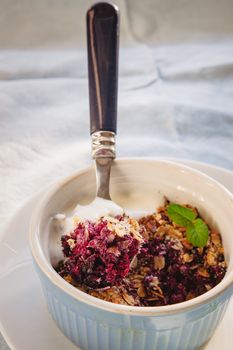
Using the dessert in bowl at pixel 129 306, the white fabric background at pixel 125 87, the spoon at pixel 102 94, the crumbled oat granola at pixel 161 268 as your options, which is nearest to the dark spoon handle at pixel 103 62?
the spoon at pixel 102 94

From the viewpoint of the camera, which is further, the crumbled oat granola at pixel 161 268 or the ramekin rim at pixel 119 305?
the crumbled oat granola at pixel 161 268

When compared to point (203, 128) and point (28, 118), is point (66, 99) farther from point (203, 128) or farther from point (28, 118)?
point (203, 128)

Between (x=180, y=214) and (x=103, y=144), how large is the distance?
0.66ft

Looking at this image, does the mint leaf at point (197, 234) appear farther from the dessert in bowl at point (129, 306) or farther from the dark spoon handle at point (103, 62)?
the dark spoon handle at point (103, 62)

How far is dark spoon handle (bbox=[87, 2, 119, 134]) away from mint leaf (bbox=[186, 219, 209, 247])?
0.25m

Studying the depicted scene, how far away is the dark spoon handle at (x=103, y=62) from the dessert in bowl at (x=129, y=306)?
0.10 meters

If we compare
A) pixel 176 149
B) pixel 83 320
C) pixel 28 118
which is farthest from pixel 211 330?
pixel 28 118

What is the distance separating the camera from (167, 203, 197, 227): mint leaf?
3.26 ft

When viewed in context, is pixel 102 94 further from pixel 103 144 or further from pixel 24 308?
pixel 24 308

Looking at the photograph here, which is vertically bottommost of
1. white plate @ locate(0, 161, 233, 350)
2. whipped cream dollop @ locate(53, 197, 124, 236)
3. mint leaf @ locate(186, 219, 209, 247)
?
white plate @ locate(0, 161, 233, 350)

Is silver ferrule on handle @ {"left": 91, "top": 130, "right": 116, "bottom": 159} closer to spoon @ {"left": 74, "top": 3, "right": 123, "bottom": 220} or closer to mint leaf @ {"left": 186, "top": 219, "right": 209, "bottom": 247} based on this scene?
spoon @ {"left": 74, "top": 3, "right": 123, "bottom": 220}

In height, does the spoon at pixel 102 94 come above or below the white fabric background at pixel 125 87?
above

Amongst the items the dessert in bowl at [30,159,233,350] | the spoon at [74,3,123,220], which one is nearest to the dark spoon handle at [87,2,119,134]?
the spoon at [74,3,123,220]

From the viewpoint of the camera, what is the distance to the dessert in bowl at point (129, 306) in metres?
0.77
